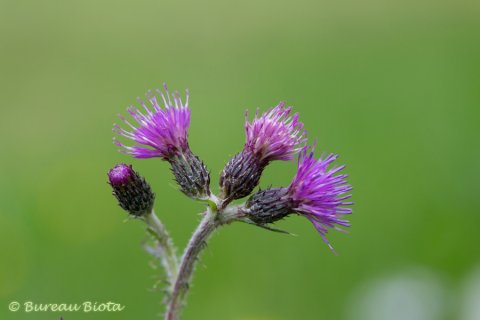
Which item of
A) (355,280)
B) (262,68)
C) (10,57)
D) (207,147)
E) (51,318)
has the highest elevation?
(10,57)

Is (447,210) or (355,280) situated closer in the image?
(355,280)

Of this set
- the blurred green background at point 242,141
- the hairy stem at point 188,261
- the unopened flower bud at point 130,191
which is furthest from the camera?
the blurred green background at point 242,141

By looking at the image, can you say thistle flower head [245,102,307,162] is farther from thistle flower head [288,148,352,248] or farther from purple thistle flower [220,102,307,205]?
thistle flower head [288,148,352,248]

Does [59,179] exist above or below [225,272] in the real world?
above

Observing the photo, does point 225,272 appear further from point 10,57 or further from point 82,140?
point 10,57

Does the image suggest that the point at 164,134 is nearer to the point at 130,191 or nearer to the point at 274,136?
the point at 130,191

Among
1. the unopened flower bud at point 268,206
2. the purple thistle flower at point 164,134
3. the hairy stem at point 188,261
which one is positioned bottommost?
the hairy stem at point 188,261

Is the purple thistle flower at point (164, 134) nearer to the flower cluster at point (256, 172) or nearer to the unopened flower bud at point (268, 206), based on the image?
the flower cluster at point (256, 172)

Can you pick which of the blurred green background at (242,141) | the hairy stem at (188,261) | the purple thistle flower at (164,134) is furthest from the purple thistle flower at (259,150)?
the blurred green background at (242,141)

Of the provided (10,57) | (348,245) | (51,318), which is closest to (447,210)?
(348,245)

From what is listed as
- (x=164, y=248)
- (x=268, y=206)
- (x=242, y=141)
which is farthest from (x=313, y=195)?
(x=242, y=141)
